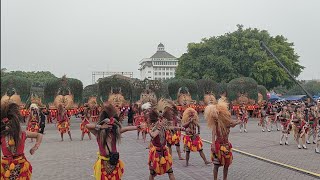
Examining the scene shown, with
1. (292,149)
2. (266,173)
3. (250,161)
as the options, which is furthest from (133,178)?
(292,149)

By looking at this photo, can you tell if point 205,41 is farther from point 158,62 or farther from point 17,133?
point 158,62

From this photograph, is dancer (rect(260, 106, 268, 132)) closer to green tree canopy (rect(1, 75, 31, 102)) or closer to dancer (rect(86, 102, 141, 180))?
green tree canopy (rect(1, 75, 31, 102))

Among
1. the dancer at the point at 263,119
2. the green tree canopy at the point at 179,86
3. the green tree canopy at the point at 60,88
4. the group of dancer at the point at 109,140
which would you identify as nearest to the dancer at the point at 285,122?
the dancer at the point at 263,119

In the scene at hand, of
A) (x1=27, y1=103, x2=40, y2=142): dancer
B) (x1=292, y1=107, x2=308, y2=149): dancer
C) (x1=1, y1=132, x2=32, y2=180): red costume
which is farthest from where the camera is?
(x1=27, y1=103, x2=40, y2=142): dancer

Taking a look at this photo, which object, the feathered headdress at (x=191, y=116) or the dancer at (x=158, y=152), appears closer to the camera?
the dancer at (x=158, y=152)

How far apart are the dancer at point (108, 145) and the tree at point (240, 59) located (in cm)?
4426

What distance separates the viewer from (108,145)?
719 cm

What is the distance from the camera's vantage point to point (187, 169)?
11.9m

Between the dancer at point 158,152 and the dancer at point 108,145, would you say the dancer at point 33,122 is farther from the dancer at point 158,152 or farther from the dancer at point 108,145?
the dancer at point 108,145

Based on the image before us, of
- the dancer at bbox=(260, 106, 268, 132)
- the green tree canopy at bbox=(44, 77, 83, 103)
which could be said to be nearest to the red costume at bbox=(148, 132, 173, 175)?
the dancer at bbox=(260, 106, 268, 132)

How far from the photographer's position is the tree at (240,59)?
167ft

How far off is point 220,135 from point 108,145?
2988 millimetres

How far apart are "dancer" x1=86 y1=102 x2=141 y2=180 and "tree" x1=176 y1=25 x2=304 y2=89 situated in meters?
44.3

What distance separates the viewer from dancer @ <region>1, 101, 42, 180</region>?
6.55 metres
